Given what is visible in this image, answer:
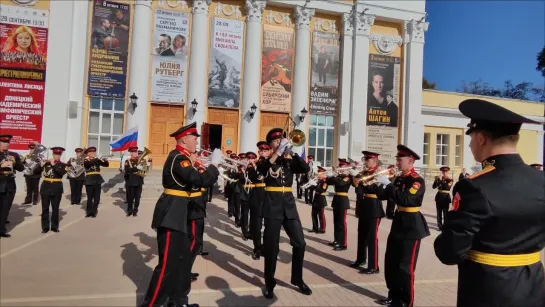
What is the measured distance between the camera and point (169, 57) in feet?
66.5

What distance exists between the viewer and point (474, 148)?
2418mm

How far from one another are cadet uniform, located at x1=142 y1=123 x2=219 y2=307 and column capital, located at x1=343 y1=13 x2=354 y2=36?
20.3 metres

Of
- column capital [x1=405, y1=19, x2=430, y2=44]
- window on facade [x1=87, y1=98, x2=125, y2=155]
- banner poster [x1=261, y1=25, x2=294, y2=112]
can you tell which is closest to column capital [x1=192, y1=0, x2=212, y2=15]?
banner poster [x1=261, y1=25, x2=294, y2=112]

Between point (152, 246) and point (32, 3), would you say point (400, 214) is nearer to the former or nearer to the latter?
point (152, 246)

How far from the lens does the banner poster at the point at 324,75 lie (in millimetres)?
22484

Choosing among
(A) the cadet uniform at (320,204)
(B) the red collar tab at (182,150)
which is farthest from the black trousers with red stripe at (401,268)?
(A) the cadet uniform at (320,204)

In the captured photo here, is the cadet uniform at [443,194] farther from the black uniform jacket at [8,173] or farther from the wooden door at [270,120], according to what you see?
the black uniform jacket at [8,173]

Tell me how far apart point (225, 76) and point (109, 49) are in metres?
6.48

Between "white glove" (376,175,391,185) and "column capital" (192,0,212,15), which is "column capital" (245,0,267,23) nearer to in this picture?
"column capital" (192,0,212,15)

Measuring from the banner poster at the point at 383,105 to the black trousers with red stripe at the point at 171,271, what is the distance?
65.4 feet

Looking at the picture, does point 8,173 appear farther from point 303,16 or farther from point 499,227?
point 303,16

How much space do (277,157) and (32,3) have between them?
19.1 metres

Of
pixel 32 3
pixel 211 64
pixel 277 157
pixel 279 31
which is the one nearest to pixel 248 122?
pixel 211 64

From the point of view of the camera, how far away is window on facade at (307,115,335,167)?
22625 millimetres
